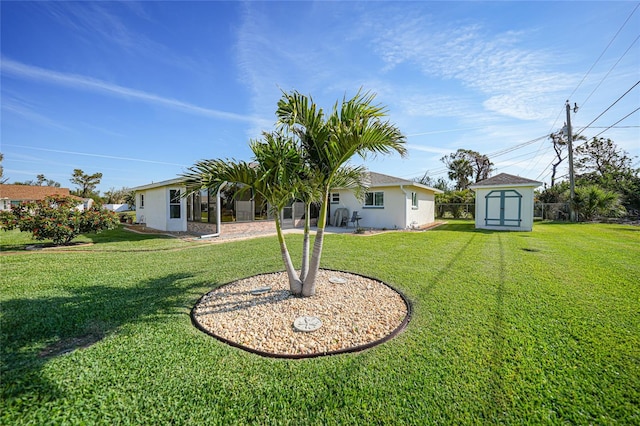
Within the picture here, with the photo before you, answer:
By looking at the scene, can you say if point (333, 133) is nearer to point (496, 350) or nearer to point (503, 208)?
point (496, 350)

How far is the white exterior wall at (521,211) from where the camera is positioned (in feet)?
46.7

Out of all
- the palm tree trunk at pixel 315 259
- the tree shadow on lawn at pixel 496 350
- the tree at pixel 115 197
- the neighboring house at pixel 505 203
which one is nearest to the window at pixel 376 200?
the neighboring house at pixel 505 203

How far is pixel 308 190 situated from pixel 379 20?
6.55 m

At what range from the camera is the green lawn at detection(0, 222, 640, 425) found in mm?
2012

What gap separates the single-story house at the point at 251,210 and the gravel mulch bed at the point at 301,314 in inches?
296

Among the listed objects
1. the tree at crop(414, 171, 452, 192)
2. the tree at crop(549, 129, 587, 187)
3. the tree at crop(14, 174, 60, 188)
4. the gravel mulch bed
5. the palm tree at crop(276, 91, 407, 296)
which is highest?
the tree at crop(549, 129, 587, 187)

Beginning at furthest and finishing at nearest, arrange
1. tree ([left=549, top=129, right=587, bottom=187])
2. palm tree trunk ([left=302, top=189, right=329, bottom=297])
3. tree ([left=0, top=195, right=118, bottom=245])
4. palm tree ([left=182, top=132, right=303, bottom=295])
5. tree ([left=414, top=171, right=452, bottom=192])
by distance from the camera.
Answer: tree ([left=414, top=171, right=452, bottom=192]) < tree ([left=549, top=129, right=587, bottom=187]) < tree ([left=0, top=195, right=118, bottom=245]) < palm tree trunk ([left=302, top=189, right=329, bottom=297]) < palm tree ([left=182, top=132, right=303, bottom=295])

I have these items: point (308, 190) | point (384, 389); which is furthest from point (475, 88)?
point (384, 389)

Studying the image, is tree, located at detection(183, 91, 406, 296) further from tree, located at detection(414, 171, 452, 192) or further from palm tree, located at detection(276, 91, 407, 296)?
tree, located at detection(414, 171, 452, 192)

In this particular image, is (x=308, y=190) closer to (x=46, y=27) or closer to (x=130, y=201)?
(x=46, y=27)

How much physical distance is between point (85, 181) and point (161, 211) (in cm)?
4239

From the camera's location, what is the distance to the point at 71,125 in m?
14.1

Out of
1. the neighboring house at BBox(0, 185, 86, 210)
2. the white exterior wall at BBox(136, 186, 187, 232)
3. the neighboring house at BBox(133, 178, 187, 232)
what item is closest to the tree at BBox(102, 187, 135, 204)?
the neighboring house at BBox(0, 185, 86, 210)

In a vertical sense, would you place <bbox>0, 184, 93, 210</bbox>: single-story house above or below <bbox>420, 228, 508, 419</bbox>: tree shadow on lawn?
above
